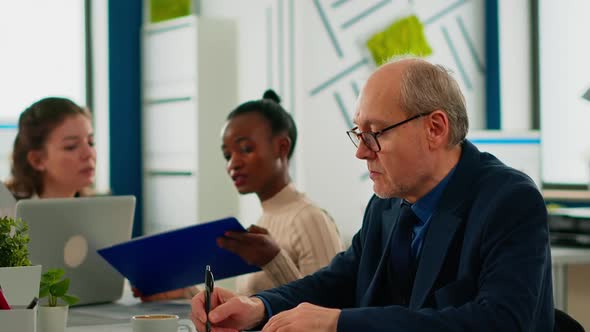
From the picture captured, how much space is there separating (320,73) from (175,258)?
9.04 ft

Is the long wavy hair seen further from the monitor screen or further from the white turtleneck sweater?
the monitor screen

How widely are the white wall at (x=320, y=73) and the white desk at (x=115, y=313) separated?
2431 millimetres

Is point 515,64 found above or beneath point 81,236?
above

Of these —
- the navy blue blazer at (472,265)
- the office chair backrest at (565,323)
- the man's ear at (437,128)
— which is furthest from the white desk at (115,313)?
the office chair backrest at (565,323)

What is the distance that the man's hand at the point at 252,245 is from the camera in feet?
7.97

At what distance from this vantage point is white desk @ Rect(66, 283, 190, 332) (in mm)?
2197

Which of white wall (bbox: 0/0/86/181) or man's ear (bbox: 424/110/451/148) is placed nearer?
man's ear (bbox: 424/110/451/148)

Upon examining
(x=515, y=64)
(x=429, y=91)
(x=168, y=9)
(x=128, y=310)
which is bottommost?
(x=128, y=310)

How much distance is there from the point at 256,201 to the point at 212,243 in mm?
2924

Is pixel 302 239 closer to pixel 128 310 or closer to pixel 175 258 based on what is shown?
pixel 175 258

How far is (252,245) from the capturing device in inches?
97.8

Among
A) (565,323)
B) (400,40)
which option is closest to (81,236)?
(565,323)

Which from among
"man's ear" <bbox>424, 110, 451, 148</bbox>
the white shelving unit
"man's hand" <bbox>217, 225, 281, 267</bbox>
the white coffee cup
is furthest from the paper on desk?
the white shelving unit

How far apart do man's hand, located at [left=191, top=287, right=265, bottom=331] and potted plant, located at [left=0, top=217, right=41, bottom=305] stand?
1.15 ft
